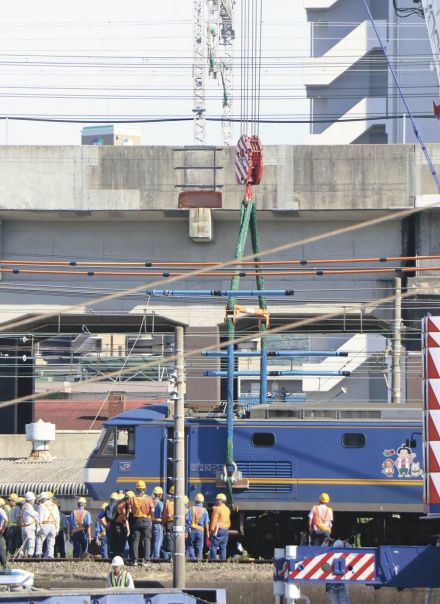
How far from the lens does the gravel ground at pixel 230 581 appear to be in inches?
941

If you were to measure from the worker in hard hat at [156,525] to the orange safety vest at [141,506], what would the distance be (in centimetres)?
80

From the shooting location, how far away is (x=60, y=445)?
40250 millimetres

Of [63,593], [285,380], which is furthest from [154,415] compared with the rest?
[285,380]

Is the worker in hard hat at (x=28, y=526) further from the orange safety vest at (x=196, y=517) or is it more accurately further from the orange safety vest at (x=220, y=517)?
the orange safety vest at (x=220, y=517)

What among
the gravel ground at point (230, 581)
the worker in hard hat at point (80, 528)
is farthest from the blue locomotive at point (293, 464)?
the gravel ground at point (230, 581)

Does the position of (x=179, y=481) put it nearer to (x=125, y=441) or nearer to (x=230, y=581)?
(x=230, y=581)

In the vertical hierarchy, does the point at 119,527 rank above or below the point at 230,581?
above

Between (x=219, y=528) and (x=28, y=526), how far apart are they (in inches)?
171

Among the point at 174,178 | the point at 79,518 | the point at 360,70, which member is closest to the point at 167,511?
the point at 79,518

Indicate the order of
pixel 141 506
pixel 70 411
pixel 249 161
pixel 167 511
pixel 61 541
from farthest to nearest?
1. pixel 70 411
2. pixel 249 161
3. pixel 61 541
4. pixel 167 511
5. pixel 141 506

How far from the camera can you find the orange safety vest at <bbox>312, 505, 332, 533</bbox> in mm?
26391

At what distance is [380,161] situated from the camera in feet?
118

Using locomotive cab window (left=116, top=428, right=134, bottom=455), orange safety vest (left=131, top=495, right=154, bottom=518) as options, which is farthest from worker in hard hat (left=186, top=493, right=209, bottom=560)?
locomotive cab window (left=116, top=428, right=134, bottom=455)

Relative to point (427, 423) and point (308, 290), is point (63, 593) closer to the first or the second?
point (427, 423)
